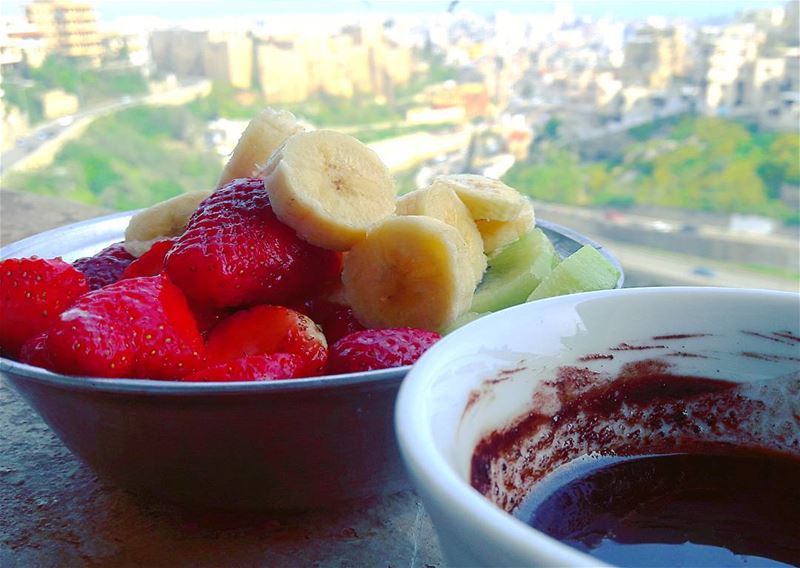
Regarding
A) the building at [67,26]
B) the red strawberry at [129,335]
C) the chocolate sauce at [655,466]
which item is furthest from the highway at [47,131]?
the chocolate sauce at [655,466]

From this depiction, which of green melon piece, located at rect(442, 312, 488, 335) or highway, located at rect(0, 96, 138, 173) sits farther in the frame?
highway, located at rect(0, 96, 138, 173)

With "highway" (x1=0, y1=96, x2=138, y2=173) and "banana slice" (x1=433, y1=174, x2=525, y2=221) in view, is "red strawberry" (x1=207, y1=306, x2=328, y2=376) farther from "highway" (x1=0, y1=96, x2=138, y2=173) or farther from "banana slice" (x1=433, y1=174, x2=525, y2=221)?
"highway" (x1=0, y1=96, x2=138, y2=173)

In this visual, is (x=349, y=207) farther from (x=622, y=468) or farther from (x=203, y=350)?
(x=622, y=468)

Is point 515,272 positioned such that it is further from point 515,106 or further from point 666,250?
point 666,250

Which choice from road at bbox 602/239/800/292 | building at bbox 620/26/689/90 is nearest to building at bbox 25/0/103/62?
building at bbox 620/26/689/90

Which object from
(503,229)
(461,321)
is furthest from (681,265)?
(461,321)

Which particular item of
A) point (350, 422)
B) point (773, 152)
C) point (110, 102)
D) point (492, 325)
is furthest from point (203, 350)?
point (110, 102)
